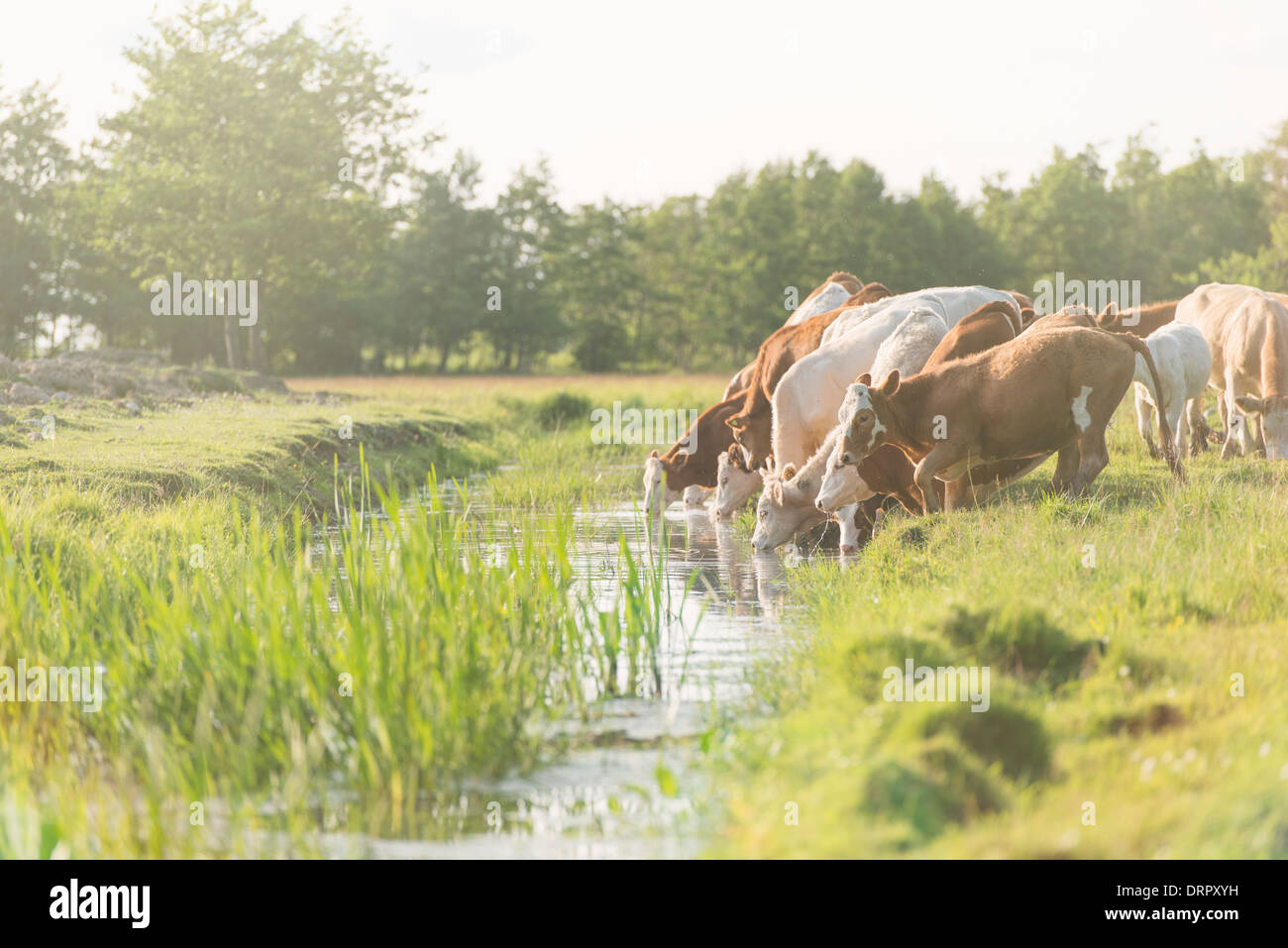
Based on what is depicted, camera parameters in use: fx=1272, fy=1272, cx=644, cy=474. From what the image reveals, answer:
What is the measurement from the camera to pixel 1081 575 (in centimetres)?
787

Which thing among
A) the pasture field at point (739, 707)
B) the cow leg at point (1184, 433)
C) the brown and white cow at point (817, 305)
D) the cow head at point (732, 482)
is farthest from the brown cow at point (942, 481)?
the brown and white cow at point (817, 305)

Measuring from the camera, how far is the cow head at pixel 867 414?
9953mm

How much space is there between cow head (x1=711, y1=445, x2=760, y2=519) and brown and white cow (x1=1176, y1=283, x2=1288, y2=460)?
16.2ft

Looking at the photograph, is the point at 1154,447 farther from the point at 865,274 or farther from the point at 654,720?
the point at 865,274

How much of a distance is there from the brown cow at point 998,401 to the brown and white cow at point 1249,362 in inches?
136

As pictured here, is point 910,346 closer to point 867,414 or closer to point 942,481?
→ point 942,481

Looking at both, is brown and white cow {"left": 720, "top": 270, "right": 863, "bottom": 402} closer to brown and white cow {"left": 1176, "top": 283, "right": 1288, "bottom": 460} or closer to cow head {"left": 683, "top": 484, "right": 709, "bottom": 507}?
cow head {"left": 683, "top": 484, "right": 709, "bottom": 507}

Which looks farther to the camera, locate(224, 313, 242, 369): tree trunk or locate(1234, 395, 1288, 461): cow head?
locate(224, 313, 242, 369): tree trunk

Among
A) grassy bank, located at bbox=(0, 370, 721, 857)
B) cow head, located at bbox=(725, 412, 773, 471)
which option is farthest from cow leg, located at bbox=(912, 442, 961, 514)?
cow head, located at bbox=(725, 412, 773, 471)

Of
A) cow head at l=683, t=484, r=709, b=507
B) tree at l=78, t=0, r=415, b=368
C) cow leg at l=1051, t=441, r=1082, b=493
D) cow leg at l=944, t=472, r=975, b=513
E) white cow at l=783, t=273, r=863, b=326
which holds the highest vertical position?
tree at l=78, t=0, r=415, b=368

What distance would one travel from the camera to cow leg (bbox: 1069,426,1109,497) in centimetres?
1042
